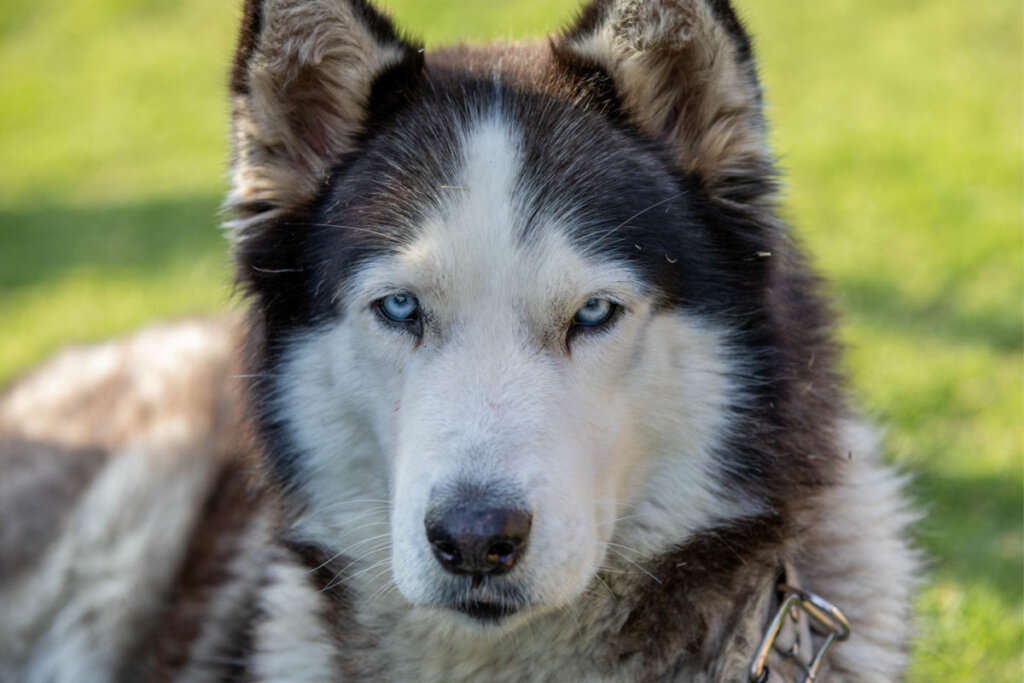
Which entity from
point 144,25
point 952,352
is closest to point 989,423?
point 952,352

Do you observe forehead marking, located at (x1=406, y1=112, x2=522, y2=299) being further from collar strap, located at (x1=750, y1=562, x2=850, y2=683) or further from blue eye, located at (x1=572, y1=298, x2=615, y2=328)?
collar strap, located at (x1=750, y1=562, x2=850, y2=683)

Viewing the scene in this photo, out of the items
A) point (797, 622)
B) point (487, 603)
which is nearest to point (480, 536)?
point (487, 603)

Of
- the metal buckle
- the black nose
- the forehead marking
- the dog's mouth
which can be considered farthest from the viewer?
the metal buckle

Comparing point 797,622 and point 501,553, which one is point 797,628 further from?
point 501,553

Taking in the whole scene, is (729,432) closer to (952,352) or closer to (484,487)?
(484,487)

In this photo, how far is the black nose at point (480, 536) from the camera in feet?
7.41

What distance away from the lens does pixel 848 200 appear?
8.12 metres

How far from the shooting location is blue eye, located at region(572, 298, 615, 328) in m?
2.55

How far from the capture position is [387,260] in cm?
263

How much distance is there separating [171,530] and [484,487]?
88.7 inches

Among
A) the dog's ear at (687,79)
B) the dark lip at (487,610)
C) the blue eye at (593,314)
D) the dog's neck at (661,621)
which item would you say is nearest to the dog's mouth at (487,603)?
the dark lip at (487,610)

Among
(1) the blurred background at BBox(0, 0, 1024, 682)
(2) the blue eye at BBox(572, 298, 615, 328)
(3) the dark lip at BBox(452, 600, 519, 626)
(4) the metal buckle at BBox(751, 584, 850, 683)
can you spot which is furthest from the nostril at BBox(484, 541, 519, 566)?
(1) the blurred background at BBox(0, 0, 1024, 682)

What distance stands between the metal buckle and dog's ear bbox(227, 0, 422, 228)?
63.1 inches

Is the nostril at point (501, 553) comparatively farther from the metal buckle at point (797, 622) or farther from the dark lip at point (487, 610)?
the metal buckle at point (797, 622)
